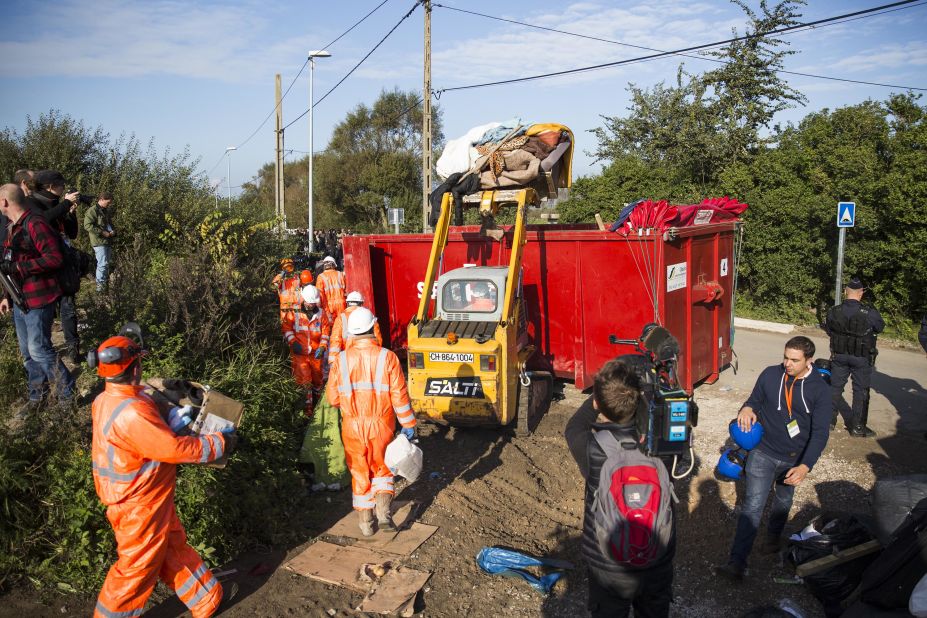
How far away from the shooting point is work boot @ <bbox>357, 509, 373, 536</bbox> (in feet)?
16.3

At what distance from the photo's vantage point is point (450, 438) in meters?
7.21

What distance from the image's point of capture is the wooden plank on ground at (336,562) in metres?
4.45

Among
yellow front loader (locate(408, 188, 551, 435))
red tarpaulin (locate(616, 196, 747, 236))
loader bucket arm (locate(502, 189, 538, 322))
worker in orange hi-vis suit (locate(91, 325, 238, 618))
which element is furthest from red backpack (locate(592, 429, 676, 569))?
red tarpaulin (locate(616, 196, 747, 236))

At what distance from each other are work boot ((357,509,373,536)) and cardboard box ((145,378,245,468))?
4.74 feet

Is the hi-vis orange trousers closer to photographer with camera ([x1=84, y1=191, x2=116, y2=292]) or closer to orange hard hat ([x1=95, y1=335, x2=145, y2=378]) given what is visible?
orange hard hat ([x1=95, y1=335, x2=145, y2=378])

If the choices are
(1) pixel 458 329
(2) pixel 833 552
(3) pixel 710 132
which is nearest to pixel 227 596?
(1) pixel 458 329

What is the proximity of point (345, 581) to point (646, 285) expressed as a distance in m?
4.83

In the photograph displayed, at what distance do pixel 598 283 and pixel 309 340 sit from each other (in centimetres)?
360

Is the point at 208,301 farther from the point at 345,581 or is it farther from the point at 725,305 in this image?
the point at 725,305

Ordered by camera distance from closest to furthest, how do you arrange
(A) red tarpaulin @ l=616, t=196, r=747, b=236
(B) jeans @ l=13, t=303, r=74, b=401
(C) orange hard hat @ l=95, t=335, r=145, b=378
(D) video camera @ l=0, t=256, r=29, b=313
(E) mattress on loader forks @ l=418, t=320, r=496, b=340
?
(C) orange hard hat @ l=95, t=335, r=145, b=378 < (D) video camera @ l=0, t=256, r=29, b=313 < (B) jeans @ l=13, t=303, r=74, b=401 < (E) mattress on loader forks @ l=418, t=320, r=496, b=340 < (A) red tarpaulin @ l=616, t=196, r=747, b=236

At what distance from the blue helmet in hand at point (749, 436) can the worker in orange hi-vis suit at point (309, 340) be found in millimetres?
4852

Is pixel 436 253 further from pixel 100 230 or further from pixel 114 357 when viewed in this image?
pixel 100 230

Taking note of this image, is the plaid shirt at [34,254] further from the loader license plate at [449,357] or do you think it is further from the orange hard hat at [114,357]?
the loader license plate at [449,357]

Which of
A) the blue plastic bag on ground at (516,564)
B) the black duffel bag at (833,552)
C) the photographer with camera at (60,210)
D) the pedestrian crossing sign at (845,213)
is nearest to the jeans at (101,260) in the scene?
the photographer with camera at (60,210)
